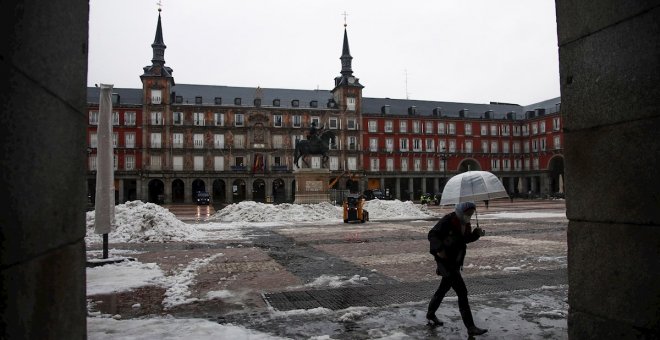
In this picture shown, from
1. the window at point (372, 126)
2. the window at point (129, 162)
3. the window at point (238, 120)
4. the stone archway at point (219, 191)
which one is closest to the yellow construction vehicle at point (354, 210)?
the window at point (238, 120)

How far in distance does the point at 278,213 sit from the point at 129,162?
144ft

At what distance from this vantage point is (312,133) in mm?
30062

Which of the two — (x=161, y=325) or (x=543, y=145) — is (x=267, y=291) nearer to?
(x=161, y=325)

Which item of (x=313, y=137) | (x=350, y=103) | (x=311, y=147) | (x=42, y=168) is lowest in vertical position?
(x=42, y=168)

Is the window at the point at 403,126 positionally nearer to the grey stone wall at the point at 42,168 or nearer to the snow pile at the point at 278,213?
the snow pile at the point at 278,213

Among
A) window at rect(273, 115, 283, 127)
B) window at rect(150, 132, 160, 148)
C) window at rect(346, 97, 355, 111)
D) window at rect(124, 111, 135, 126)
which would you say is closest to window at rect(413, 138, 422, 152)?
window at rect(346, 97, 355, 111)

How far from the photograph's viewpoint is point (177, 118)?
208 ft

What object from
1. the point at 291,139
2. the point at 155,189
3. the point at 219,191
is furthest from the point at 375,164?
the point at 155,189

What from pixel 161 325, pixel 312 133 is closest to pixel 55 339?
pixel 161 325

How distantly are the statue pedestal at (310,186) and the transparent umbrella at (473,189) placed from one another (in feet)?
74.9

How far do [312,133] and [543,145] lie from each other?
5408 cm

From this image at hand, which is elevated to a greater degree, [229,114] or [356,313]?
[229,114]

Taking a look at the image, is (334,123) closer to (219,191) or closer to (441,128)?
(441,128)

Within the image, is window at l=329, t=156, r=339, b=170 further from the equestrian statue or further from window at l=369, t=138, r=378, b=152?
the equestrian statue
